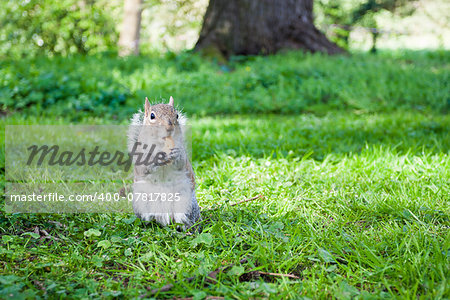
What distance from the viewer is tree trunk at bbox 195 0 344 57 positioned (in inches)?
314

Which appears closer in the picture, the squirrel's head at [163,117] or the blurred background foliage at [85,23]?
the squirrel's head at [163,117]

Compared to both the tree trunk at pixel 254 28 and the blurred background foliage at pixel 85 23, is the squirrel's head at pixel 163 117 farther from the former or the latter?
the blurred background foliage at pixel 85 23

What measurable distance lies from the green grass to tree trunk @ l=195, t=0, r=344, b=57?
4720 millimetres

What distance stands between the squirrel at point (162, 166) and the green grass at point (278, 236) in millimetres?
141

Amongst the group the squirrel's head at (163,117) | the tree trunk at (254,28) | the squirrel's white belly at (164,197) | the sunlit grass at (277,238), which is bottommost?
the sunlit grass at (277,238)

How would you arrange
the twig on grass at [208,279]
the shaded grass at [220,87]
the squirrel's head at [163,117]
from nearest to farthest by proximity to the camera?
the twig on grass at [208,279], the squirrel's head at [163,117], the shaded grass at [220,87]

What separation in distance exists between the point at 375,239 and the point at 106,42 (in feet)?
31.8

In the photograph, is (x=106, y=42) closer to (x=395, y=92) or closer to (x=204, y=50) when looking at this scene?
(x=204, y=50)

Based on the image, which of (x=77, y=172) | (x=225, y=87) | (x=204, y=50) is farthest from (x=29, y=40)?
(x=77, y=172)

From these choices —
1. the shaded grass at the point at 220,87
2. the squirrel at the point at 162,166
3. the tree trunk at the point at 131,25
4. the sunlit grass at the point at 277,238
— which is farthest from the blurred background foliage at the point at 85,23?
the squirrel at the point at 162,166

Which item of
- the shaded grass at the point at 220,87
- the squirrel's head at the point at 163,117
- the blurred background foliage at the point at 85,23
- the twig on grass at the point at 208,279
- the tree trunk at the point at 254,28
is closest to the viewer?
the twig on grass at the point at 208,279

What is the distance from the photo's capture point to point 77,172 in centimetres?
304

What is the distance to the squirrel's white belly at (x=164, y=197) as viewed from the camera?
197cm

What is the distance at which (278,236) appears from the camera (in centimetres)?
206
